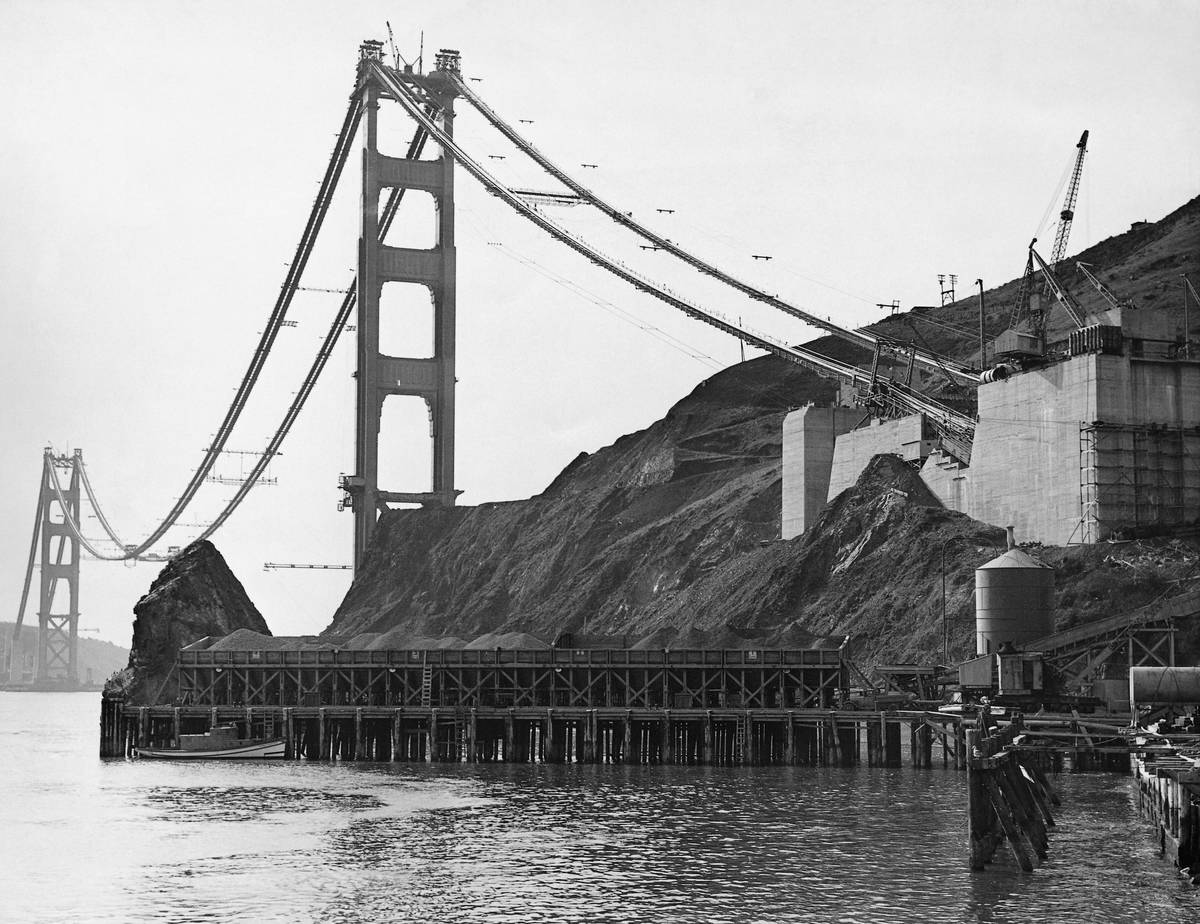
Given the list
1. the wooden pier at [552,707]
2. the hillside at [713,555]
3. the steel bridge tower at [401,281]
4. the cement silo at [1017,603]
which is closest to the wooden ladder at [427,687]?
the wooden pier at [552,707]

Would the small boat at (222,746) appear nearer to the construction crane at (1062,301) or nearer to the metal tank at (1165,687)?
the metal tank at (1165,687)

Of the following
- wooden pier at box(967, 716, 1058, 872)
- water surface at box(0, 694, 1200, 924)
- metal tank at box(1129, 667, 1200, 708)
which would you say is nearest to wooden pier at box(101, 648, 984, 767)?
water surface at box(0, 694, 1200, 924)

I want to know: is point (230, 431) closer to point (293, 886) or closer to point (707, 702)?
point (707, 702)

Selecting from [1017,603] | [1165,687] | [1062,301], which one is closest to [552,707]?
[1017,603]

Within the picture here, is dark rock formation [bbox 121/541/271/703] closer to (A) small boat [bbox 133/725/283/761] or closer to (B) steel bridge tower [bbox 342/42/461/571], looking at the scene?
(A) small boat [bbox 133/725/283/761]

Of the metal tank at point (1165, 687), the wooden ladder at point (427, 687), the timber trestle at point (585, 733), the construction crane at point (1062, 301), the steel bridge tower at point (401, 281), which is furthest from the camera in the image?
the steel bridge tower at point (401, 281)

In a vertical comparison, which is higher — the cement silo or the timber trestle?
the cement silo

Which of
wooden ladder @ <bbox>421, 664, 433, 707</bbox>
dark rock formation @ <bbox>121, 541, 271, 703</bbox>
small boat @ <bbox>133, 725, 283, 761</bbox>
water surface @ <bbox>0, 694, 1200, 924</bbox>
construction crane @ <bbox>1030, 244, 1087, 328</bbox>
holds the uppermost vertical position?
construction crane @ <bbox>1030, 244, 1087, 328</bbox>

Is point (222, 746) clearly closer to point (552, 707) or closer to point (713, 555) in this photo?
point (552, 707)

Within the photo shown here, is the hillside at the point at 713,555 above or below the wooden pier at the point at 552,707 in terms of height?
above
